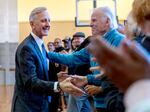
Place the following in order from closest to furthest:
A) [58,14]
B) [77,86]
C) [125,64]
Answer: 1. [125,64]
2. [77,86]
3. [58,14]

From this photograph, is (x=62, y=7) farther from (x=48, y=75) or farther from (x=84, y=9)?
(x=48, y=75)

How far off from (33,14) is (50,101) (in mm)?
709

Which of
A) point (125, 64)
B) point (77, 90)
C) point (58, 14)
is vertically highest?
point (58, 14)

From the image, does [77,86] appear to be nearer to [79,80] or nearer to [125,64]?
[79,80]

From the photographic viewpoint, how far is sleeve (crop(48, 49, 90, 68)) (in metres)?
2.88

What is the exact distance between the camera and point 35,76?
242cm

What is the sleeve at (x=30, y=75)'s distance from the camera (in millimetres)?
2387

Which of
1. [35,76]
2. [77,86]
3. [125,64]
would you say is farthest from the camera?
[35,76]

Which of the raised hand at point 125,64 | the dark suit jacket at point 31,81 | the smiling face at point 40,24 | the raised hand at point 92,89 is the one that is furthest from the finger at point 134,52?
the smiling face at point 40,24

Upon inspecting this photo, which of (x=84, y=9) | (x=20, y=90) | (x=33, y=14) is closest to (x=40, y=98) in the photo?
(x=20, y=90)

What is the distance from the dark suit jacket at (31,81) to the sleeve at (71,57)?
323 millimetres

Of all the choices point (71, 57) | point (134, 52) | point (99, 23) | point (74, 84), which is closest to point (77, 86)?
point (74, 84)

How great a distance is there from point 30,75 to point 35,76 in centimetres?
4

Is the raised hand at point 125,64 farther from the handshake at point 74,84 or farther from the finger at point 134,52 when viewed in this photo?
the handshake at point 74,84
